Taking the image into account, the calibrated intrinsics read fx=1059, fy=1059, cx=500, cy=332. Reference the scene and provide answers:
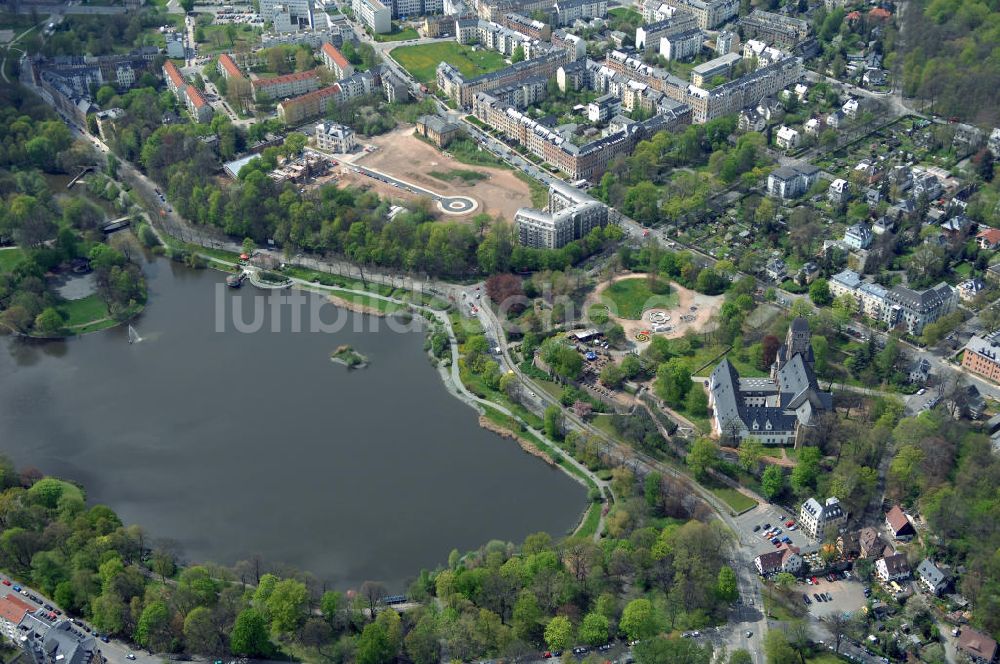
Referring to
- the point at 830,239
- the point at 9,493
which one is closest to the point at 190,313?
the point at 9,493

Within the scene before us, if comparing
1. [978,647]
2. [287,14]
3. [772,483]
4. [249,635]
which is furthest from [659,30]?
[249,635]

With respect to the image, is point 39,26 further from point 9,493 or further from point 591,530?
point 591,530

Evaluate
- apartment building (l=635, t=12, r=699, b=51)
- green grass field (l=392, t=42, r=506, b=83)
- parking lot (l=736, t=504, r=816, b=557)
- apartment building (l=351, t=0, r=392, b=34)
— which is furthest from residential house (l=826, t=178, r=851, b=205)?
apartment building (l=351, t=0, r=392, b=34)

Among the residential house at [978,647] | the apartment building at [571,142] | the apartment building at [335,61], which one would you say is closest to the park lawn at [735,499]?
the residential house at [978,647]

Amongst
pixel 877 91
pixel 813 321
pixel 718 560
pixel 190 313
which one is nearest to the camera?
pixel 718 560

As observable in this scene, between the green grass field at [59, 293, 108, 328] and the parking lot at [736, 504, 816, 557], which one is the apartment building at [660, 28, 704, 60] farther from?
the parking lot at [736, 504, 816, 557]
